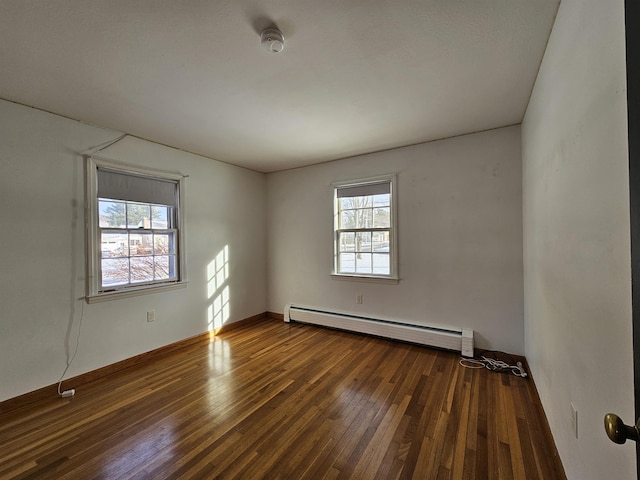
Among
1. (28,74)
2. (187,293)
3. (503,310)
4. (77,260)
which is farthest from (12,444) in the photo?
(503,310)

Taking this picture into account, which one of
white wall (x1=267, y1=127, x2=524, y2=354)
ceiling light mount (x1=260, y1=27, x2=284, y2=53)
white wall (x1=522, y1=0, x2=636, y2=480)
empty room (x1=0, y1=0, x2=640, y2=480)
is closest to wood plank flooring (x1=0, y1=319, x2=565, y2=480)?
empty room (x1=0, y1=0, x2=640, y2=480)

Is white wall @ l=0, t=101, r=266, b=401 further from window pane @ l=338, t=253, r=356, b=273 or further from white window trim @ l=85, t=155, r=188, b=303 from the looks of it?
window pane @ l=338, t=253, r=356, b=273

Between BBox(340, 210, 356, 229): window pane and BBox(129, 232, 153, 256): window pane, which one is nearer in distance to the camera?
BBox(129, 232, 153, 256): window pane

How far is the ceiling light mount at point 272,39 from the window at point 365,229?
7.74 ft

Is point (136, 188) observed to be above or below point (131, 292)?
above

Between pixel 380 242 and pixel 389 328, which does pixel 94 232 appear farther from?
pixel 389 328

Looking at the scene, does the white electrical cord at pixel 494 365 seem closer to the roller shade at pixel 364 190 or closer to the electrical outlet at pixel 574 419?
the electrical outlet at pixel 574 419

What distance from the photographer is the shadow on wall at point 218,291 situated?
3844 mm

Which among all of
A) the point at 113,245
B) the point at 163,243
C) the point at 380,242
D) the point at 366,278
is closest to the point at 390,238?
the point at 380,242

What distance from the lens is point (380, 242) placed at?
3.78 metres

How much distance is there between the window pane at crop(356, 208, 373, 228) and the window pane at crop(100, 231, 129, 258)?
2887 mm

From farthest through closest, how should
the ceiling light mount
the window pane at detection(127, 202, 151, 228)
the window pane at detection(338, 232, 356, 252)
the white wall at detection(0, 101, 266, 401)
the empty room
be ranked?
the window pane at detection(338, 232, 356, 252) < the window pane at detection(127, 202, 151, 228) < the white wall at detection(0, 101, 266, 401) < the ceiling light mount < the empty room

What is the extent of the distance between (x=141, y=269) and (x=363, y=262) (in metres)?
2.81

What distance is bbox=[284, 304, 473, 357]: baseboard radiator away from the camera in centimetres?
307
